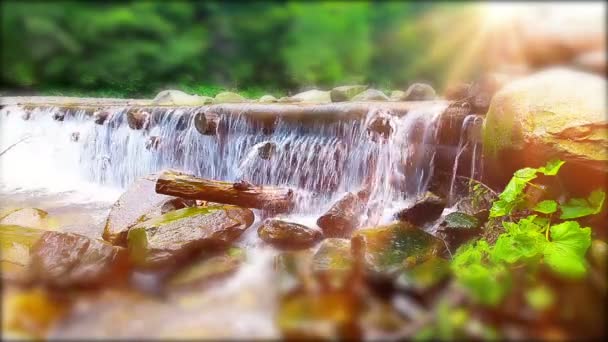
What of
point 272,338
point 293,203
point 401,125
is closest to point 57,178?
point 293,203

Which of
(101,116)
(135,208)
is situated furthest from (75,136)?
(135,208)

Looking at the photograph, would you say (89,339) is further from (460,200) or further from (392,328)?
(460,200)

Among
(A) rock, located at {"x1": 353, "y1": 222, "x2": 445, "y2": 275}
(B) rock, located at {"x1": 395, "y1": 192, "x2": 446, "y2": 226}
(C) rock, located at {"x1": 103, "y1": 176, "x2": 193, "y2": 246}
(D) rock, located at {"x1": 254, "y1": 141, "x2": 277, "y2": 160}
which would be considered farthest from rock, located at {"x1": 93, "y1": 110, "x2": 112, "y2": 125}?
(A) rock, located at {"x1": 353, "y1": 222, "x2": 445, "y2": 275}

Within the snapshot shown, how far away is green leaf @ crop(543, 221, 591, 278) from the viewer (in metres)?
2.79

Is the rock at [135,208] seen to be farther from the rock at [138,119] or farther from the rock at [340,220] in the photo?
the rock at [138,119]

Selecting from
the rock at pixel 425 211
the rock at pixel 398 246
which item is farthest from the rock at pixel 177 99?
the rock at pixel 398 246

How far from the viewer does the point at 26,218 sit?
Answer: 5469 mm

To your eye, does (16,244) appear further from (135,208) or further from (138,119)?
(138,119)

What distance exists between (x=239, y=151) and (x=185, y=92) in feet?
13.2

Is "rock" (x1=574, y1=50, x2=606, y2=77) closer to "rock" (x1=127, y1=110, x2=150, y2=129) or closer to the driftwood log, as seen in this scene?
the driftwood log

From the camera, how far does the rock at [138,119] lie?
808 cm


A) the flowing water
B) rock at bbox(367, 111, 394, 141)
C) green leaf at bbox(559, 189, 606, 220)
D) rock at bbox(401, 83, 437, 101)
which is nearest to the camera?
green leaf at bbox(559, 189, 606, 220)

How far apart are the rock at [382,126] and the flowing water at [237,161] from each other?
39 mm

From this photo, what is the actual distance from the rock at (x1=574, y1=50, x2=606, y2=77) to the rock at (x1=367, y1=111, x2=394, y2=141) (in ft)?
6.80
